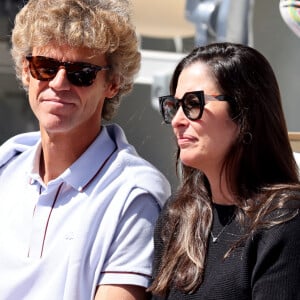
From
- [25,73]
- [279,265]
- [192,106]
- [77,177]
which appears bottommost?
[77,177]

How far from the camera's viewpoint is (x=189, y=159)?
80.2 inches

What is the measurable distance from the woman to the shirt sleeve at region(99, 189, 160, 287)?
0.29 ft

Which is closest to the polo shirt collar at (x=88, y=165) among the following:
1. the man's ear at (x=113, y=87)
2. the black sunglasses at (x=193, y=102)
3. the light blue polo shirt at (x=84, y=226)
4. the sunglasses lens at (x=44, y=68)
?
the light blue polo shirt at (x=84, y=226)

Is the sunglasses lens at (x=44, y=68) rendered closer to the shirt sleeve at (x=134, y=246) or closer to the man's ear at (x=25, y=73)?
the man's ear at (x=25, y=73)

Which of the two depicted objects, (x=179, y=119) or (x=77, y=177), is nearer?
(x=179, y=119)

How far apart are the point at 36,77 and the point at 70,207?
0.41m

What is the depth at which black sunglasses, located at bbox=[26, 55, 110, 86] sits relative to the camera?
2.32 meters

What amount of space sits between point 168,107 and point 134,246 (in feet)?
1.37

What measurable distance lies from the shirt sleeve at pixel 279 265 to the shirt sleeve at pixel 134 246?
0.46m

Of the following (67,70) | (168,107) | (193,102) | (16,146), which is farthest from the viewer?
(16,146)

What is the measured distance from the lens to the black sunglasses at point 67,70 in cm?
232

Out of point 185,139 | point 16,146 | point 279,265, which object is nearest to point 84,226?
point 185,139

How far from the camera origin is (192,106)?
2025 mm

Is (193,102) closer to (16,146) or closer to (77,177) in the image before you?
(77,177)
